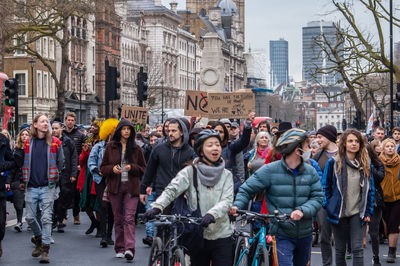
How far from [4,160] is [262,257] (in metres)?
5.42

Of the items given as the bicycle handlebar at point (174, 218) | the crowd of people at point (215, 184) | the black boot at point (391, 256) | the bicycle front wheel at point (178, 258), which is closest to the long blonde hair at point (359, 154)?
the crowd of people at point (215, 184)

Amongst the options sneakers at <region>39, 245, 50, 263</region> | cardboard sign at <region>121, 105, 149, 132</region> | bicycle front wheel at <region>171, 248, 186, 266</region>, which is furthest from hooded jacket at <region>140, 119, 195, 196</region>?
cardboard sign at <region>121, 105, 149, 132</region>

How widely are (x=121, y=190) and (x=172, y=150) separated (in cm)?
212

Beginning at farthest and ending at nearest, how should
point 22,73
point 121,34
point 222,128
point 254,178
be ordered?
point 121,34, point 22,73, point 222,128, point 254,178

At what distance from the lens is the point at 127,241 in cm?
1170

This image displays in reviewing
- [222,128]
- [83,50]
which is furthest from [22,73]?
[222,128]

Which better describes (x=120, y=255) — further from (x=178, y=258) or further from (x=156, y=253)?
(x=178, y=258)

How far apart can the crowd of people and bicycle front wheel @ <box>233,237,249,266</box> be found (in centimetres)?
7

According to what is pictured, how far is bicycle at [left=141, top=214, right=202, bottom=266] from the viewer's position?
22.9ft

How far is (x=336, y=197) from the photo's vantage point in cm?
899

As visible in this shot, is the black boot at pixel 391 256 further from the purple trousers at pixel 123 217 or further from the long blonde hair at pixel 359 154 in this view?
the purple trousers at pixel 123 217

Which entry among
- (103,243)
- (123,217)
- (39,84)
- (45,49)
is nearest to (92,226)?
(103,243)

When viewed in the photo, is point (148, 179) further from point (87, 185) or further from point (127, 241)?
point (87, 185)

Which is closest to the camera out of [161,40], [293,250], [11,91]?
[293,250]
